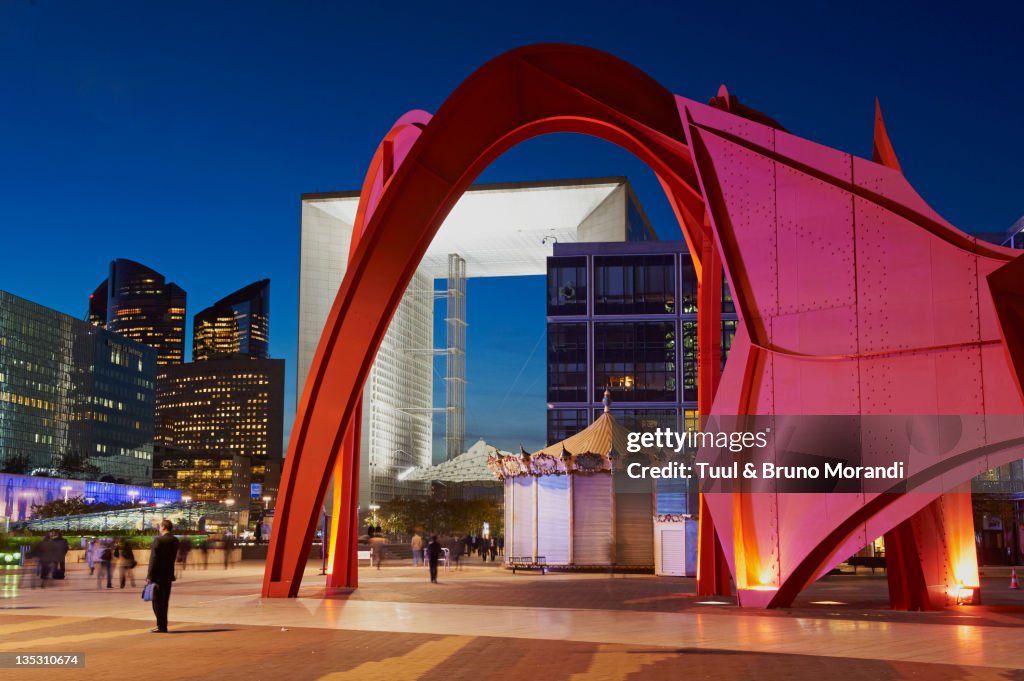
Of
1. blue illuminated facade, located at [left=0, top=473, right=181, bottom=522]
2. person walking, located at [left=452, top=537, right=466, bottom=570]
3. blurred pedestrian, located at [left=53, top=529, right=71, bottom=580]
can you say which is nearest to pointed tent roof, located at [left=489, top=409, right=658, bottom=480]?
person walking, located at [left=452, top=537, right=466, bottom=570]

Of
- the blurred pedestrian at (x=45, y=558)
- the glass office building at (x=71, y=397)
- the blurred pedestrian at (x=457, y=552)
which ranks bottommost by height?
the blurred pedestrian at (x=457, y=552)

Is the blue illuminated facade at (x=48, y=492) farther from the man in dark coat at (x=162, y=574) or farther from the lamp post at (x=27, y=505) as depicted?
the man in dark coat at (x=162, y=574)

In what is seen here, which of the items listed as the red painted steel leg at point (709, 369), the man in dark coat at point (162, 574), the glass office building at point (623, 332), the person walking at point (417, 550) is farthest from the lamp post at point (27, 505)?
the man in dark coat at point (162, 574)

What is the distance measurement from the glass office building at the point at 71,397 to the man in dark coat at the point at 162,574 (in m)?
116

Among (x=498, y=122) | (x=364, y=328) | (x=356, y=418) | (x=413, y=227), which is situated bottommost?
(x=356, y=418)

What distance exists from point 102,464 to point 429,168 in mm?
136780

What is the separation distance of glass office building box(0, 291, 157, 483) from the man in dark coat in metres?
116

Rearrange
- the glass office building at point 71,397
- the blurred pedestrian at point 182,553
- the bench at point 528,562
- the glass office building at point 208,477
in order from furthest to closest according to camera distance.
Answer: the glass office building at point 208,477 → the glass office building at point 71,397 → the bench at point 528,562 → the blurred pedestrian at point 182,553

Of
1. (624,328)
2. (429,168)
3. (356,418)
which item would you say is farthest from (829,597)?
(624,328)

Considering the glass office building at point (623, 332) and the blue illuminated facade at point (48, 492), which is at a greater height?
the glass office building at point (623, 332)

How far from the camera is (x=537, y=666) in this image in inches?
423

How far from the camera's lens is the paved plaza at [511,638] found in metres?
10.4

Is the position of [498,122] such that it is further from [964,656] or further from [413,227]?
[964,656]

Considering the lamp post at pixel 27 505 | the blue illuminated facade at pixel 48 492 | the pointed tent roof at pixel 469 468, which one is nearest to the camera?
the pointed tent roof at pixel 469 468
